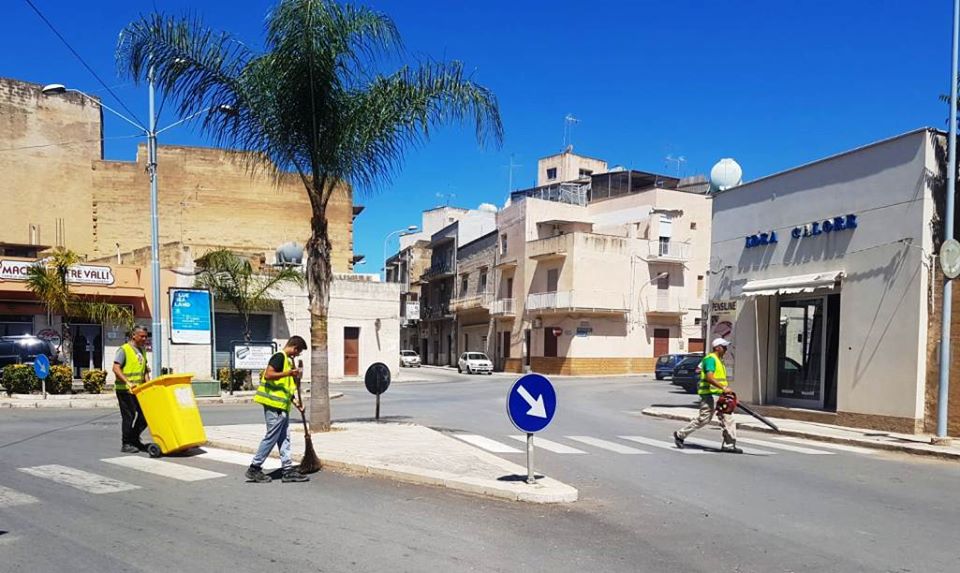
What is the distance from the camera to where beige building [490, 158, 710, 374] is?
48.8 metres

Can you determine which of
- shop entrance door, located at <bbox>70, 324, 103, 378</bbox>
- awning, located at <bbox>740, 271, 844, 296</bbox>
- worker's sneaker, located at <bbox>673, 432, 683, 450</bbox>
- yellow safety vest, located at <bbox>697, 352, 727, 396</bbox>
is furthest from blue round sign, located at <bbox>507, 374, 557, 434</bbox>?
shop entrance door, located at <bbox>70, 324, 103, 378</bbox>

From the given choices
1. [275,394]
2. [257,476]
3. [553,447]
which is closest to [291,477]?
[257,476]

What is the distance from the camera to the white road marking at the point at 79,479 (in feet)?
25.6

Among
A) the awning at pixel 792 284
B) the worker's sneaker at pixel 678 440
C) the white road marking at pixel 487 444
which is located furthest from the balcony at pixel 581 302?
the worker's sneaker at pixel 678 440

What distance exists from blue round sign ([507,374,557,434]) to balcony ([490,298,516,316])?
45124 mm

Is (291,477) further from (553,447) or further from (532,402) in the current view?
(553,447)

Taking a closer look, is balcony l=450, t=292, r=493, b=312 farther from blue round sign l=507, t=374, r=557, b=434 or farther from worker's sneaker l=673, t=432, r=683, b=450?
blue round sign l=507, t=374, r=557, b=434

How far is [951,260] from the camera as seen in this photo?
43.3 ft

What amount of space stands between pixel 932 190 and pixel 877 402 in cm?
427

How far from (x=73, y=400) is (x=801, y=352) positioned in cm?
1792

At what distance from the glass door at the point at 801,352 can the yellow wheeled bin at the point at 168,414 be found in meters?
13.7

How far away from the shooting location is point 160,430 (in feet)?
32.1

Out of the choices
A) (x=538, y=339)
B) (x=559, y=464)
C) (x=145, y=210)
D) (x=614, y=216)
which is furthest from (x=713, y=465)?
(x=614, y=216)

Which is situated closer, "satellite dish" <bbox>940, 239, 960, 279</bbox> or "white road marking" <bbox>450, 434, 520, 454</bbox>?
"white road marking" <bbox>450, 434, 520, 454</bbox>
